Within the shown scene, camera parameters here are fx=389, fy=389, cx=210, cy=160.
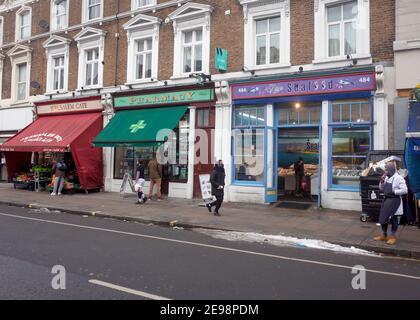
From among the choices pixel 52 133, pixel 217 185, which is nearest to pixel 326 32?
pixel 217 185

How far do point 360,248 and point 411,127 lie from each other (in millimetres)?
4147

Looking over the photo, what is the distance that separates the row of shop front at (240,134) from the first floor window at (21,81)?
3916mm

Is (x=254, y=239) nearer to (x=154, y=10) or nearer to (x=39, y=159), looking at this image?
(x=154, y=10)

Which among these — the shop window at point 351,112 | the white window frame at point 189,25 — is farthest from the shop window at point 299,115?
the white window frame at point 189,25

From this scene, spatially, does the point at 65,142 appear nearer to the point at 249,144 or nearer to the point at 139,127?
the point at 139,127

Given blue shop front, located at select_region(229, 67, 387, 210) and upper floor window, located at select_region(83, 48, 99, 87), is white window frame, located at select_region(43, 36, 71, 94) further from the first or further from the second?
blue shop front, located at select_region(229, 67, 387, 210)

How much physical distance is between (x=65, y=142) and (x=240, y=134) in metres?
7.95

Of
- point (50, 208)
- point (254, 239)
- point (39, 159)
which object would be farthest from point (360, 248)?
point (39, 159)

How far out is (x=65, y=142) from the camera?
686 inches

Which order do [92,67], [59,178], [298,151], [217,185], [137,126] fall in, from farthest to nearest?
[92,67] < [298,151] < [59,178] < [137,126] < [217,185]

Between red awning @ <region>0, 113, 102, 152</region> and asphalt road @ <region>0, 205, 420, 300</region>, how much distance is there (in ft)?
28.7

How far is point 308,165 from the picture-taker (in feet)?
57.0

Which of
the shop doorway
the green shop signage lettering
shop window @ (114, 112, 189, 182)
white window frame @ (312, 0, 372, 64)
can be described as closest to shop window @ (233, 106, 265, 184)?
the shop doorway

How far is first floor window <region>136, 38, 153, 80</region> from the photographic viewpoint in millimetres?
17750
